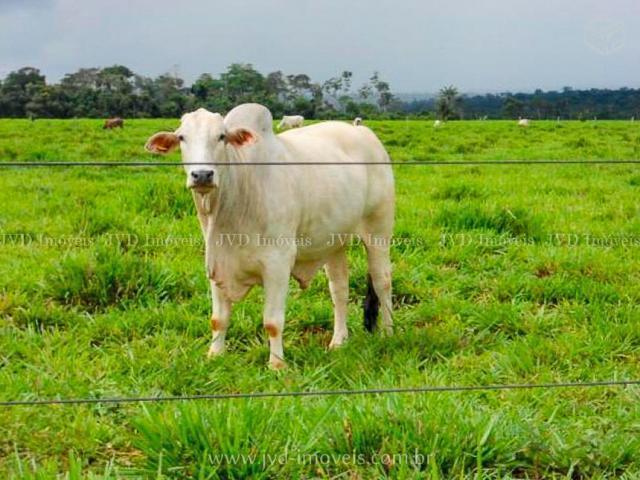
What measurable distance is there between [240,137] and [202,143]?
24 centimetres

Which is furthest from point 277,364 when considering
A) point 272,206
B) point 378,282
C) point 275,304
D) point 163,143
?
point 163,143

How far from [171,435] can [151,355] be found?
130 centimetres

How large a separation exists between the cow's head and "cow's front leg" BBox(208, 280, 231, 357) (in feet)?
2.50

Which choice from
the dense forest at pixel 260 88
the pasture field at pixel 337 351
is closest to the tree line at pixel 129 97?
the dense forest at pixel 260 88

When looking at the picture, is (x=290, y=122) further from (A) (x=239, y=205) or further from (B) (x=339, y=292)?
(A) (x=239, y=205)

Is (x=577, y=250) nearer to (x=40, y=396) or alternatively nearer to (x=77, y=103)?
(x=40, y=396)

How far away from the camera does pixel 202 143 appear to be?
11.6 feet

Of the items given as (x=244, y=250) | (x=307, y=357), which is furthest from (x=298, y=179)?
(x=307, y=357)

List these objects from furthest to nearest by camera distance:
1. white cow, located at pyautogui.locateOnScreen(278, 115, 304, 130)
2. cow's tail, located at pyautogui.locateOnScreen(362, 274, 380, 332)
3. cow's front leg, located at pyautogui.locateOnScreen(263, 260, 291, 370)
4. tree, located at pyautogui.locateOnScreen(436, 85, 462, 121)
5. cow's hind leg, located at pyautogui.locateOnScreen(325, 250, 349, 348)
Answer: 1. tree, located at pyautogui.locateOnScreen(436, 85, 462, 121)
2. white cow, located at pyautogui.locateOnScreen(278, 115, 304, 130)
3. cow's tail, located at pyautogui.locateOnScreen(362, 274, 380, 332)
4. cow's hind leg, located at pyautogui.locateOnScreen(325, 250, 349, 348)
5. cow's front leg, located at pyautogui.locateOnScreen(263, 260, 291, 370)

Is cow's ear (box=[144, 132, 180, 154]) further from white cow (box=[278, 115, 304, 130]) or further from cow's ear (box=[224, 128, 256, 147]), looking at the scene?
white cow (box=[278, 115, 304, 130])

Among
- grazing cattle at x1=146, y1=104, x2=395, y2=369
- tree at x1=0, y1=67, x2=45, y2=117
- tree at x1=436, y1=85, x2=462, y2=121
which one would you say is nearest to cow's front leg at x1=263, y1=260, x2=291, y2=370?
grazing cattle at x1=146, y1=104, x2=395, y2=369

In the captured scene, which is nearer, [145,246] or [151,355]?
[151,355]

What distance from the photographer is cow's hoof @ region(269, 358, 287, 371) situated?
3891 millimetres

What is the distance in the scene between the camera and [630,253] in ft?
20.0
